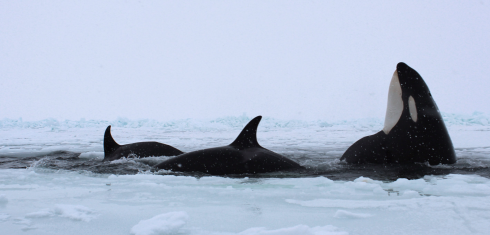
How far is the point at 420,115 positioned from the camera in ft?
16.4

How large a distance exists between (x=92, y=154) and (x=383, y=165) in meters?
6.42

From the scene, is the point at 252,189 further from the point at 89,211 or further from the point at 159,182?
the point at 89,211

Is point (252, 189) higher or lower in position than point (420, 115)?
lower

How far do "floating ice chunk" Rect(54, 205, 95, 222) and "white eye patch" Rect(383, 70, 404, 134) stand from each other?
4007mm

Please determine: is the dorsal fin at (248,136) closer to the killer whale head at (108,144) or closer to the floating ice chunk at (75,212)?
the floating ice chunk at (75,212)

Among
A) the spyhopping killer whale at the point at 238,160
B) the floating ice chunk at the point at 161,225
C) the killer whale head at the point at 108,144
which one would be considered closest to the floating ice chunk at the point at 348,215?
the floating ice chunk at the point at 161,225

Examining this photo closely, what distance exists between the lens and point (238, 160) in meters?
4.82

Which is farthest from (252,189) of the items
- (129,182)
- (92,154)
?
(92,154)

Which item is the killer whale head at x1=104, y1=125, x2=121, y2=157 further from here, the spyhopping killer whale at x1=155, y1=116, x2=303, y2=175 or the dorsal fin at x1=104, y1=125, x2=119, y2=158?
the spyhopping killer whale at x1=155, y1=116, x2=303, y2=175

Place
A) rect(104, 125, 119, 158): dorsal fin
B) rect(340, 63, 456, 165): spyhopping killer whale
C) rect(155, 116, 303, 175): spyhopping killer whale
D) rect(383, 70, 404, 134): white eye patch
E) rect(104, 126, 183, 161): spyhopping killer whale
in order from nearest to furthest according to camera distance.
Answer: rect(155, 116, 303, 175): spyhopping killer whale → rect(340, 63, 456, 165): spyhopping killer whale → rect(383, 70, 404, 134): white eye patch → rect(104, 126, 183, 161): spyhopping killer whale → rect(104, 125, 119, 158): dorsal fin

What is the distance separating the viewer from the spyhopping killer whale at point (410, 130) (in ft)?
16.3

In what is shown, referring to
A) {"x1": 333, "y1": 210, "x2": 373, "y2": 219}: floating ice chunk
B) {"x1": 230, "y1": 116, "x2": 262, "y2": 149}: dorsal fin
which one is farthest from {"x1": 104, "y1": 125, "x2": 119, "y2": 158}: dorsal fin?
{"x1": 333, "y1": 210, "x2": 373, "y2": 219}: floating ice chunk

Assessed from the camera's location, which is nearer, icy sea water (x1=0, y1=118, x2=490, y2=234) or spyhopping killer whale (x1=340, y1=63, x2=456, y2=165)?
icy sea water (x1=0, y1=118, x2=490, y2=234)

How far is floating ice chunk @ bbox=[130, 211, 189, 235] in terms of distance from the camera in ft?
6.96
